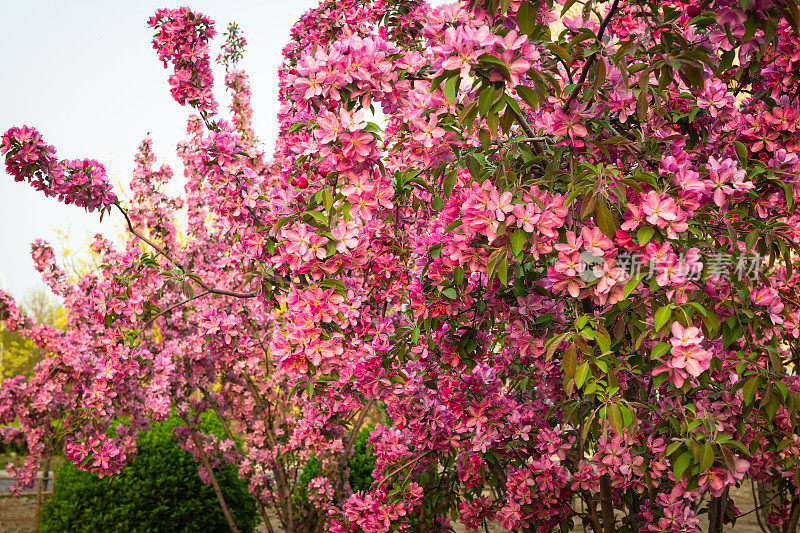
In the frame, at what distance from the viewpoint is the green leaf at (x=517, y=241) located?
5.67 ft

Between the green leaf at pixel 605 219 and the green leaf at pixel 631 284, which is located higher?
the green leaf at pixel 605 219

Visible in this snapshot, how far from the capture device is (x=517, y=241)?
5.73ft

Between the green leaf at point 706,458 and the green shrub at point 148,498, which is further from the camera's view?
the green shrub at point 148,498

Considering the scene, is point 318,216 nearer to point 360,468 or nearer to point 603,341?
point 603,341

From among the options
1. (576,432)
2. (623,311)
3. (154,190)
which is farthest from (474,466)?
(154,190)

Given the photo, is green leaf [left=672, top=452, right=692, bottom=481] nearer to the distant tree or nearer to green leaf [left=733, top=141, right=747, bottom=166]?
green leaf [left=733, top=141, right=747, bottom=166]

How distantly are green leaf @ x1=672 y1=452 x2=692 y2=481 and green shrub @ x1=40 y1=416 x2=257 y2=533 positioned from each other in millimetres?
4541

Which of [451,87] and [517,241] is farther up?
[451,87]

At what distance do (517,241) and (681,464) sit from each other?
82cm

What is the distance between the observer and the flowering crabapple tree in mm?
1778

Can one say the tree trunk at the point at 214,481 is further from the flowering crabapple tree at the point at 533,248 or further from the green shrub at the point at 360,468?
the green shrub at the point at 360,468

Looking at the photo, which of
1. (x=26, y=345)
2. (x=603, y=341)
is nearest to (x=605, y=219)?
(x=603, y=341)

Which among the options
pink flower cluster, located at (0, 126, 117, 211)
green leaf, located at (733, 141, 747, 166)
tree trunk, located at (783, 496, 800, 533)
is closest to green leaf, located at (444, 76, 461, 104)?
green leaf, located at (733, 141, 747, 166)

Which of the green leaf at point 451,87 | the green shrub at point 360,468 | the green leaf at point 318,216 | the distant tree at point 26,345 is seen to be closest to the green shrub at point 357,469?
the green shrub at point 360,468
